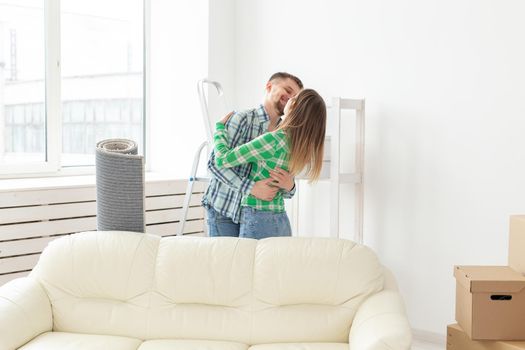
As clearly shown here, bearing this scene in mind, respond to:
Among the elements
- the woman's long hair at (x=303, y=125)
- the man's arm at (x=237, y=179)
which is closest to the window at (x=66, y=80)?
the man's arm at (x=237, y=179)

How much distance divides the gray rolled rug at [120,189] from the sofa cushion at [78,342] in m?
0.51

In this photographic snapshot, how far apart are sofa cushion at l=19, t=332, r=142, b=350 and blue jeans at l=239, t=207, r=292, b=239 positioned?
0.63 metres

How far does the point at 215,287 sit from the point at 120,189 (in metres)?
0.58

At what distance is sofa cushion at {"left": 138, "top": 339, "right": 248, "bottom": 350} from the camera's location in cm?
261

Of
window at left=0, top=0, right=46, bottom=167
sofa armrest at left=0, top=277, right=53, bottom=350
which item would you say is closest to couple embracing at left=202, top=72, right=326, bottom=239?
sofa armrest at left=0, top=277, right=53, bottom=350

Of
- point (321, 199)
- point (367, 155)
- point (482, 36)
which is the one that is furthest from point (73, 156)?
point (482, 36)

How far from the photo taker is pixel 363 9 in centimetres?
405

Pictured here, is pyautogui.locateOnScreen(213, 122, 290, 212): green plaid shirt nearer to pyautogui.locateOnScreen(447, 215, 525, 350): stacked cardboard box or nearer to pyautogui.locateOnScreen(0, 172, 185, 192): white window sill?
pyautogui.locateOnScreen(447, 215, 525, 350): stacked cardboard box

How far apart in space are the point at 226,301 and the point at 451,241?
147cm

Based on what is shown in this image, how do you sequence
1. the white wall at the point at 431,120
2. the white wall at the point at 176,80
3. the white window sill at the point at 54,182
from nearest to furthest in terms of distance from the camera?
the white wall at the point at 431,120 < the white window sill at the point at 54,182 < the white wall at the point at 176,80

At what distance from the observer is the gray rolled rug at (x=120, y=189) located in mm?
2947

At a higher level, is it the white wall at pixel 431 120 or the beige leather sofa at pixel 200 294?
the white wall at pixel 431 120

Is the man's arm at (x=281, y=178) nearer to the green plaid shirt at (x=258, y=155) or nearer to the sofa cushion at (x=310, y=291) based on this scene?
the green plaid shirt at (x=258, y=155)

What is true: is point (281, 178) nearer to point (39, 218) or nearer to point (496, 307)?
point (496, 307)
